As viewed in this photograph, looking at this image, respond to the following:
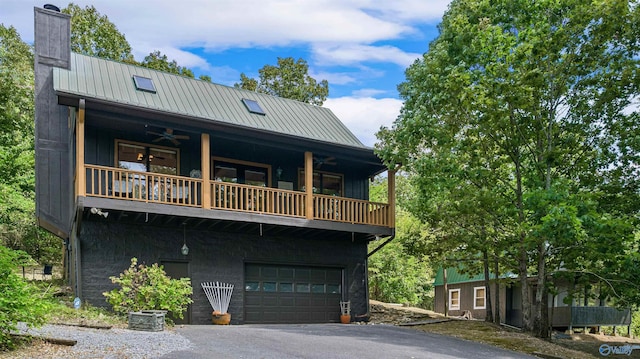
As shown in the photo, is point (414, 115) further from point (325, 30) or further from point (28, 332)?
point (28, 332)

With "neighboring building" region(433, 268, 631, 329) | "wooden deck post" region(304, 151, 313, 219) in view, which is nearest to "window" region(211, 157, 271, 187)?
"wooden deck post" region(304, 151, 313, 219)

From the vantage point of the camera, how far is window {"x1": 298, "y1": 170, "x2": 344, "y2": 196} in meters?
18.6

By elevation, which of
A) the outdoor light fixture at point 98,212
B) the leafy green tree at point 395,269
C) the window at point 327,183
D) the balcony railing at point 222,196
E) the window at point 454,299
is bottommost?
the window at point 454,299

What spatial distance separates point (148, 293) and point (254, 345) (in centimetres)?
369

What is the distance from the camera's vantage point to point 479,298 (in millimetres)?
27469

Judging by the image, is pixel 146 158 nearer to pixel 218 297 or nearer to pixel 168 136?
pixel 168 136

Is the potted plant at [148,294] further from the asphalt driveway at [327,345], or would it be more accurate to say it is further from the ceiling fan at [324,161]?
the ceiling fan at [324,161]

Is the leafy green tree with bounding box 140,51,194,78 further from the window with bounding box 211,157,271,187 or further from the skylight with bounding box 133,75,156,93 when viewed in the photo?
the window with bounding box 211,157,271,187

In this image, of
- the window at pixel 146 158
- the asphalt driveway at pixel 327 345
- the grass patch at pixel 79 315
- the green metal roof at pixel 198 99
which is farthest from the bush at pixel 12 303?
the window at pixel 146 158

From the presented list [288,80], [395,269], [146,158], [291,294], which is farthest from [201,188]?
[288,80]

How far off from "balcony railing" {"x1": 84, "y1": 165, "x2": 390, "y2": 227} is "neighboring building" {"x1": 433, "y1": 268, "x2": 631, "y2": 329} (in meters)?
5.25

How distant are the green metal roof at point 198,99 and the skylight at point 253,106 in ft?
0.45

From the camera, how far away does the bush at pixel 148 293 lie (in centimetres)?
1274

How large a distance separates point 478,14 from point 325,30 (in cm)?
406
